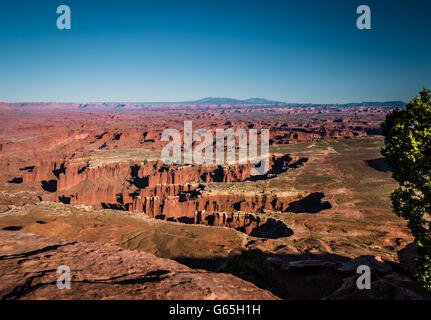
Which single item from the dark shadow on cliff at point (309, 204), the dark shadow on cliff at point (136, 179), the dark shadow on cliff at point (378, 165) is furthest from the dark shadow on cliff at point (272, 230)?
the dark shadow on cliff at point (378, 165)

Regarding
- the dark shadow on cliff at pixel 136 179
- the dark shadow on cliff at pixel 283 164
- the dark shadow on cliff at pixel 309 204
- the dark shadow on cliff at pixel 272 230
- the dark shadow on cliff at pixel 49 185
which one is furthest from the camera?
the dark shadow on cliff at pixel 283 164

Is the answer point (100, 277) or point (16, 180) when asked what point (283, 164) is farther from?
point (16, 180)

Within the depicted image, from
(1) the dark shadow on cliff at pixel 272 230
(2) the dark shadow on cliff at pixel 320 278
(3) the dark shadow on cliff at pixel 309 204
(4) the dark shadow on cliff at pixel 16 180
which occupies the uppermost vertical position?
(2) the dark shadow on cliff at pixel 320 278

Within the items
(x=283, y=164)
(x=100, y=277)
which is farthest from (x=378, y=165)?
(x=100, y=277)

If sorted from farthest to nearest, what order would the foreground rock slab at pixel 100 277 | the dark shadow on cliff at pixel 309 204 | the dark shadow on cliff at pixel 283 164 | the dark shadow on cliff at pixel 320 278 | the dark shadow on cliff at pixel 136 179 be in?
the dark shadow on cliff at pixel 283 164, the dark shadow on cliff at pixel 136 179, the dark shadow on cliff at pixel 309 204, the dark shadow on cliff at pixel 320 278, the foreground rock slab at pixel 100 277

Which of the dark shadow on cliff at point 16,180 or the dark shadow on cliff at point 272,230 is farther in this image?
the dark shadow on cliff at point 16,180

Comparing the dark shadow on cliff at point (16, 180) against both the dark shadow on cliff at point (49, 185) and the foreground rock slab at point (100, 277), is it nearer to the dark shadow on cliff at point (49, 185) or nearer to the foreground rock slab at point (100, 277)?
the dark shadow on cliff at point (49, 185)

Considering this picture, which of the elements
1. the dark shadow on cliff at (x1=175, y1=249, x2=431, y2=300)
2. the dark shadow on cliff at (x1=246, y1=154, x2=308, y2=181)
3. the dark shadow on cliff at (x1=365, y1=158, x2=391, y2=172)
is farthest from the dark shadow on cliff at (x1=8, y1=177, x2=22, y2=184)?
the dark shadow on cliff at (x1=365, y1=158, x2=391, y2=172)

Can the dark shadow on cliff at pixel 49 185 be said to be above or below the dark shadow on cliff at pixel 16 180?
below

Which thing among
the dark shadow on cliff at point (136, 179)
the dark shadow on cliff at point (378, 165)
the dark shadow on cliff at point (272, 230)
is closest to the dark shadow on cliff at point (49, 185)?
the dark shadow on cliff at point (136, 179)
